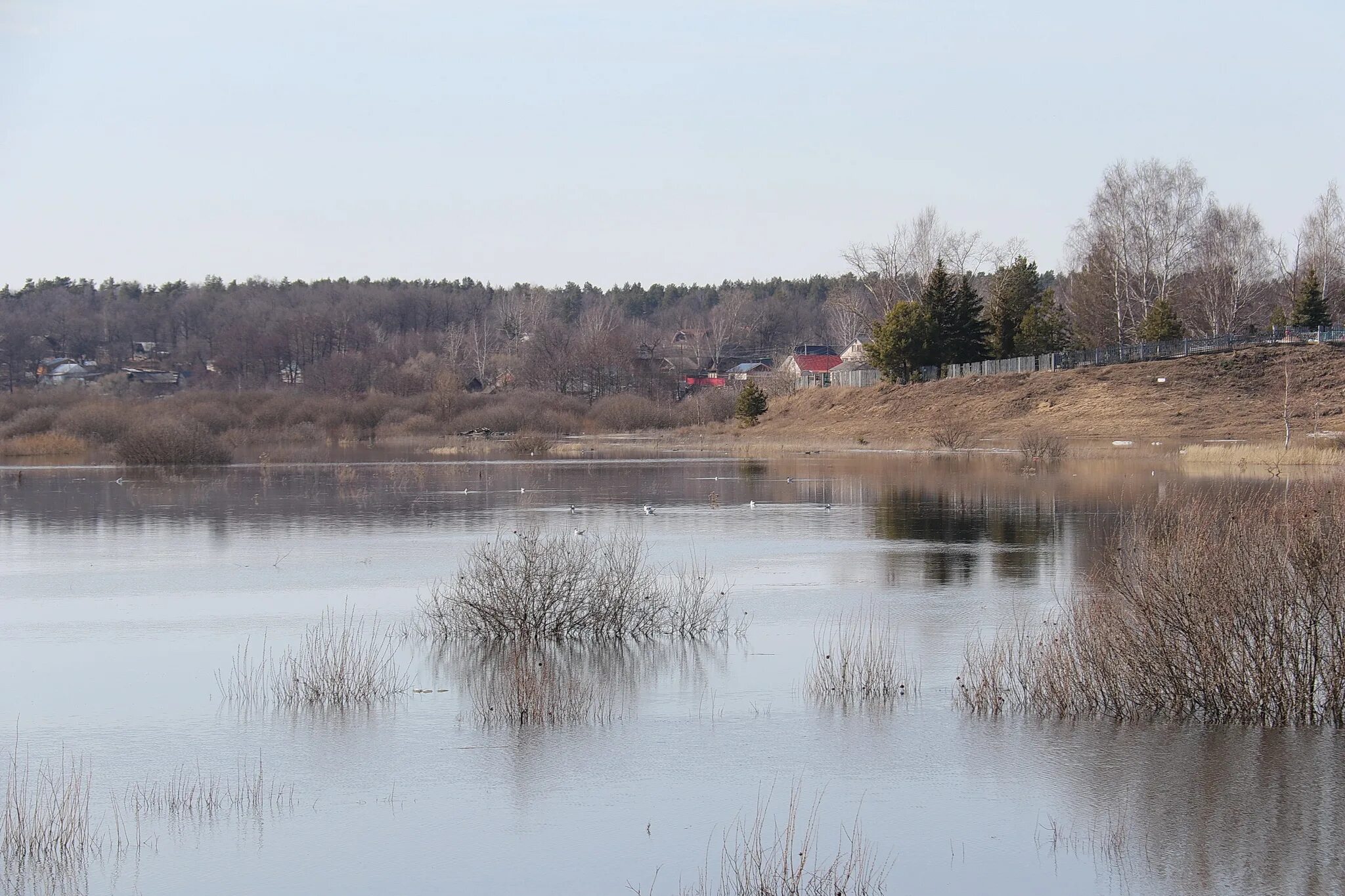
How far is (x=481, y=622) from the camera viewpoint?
1784cm

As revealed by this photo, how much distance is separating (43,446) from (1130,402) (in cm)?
5855

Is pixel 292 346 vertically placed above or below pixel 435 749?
above

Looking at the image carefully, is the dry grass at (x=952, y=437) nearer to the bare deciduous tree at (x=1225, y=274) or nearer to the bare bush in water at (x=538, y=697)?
the bare deciduous tree at (x=1225, y=274)

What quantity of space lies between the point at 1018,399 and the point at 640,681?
63.2 metres

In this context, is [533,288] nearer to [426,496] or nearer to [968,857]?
[426,496]

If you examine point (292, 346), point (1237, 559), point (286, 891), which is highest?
point (292, 346)

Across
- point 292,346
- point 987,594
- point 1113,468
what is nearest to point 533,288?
point 292,346

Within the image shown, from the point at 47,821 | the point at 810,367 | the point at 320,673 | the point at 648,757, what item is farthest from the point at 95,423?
the point at 648,757

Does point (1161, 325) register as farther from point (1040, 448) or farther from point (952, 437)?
point (1040, 448)

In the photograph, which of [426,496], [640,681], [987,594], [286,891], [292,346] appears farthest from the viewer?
[292,346]

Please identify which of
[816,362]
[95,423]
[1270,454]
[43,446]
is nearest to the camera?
[1270,454]

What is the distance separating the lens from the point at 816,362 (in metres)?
133

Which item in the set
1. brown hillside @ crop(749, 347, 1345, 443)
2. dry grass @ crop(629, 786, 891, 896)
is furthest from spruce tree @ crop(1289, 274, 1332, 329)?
dry grass @ crop(629, 786, 891, 896)

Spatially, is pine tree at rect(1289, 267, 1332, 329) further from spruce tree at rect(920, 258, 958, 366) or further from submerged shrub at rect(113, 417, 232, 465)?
submerged shrub at rect(113, 417, 232, 465)
